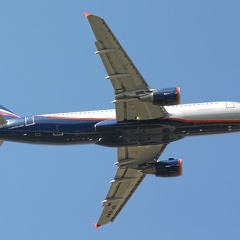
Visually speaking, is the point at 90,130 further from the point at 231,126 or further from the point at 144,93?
the point at 231,126

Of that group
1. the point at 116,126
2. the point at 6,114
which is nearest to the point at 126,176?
the point at 116,126

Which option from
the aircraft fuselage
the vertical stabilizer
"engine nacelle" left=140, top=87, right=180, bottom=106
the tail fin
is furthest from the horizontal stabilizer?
"engine nacelle" left=140, top=87, right=180, bottom=106

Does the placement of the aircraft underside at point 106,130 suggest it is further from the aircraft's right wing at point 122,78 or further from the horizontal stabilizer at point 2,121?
the aircraft's right wing at point 122,78

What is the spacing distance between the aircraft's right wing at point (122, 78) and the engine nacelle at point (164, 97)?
0.74m

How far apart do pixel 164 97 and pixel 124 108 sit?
16.9 ft

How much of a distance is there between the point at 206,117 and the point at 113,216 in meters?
22.0

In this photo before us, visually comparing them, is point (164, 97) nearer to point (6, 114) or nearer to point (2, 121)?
point (2, 121)

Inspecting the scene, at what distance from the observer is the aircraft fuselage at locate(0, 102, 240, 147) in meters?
92.9

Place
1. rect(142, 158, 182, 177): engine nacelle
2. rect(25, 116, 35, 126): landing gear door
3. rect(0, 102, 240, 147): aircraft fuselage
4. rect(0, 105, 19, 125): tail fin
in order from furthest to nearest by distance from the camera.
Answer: rect(142, 158, 182, 177): engine nacelle
rect(0, 105, 19, 125): tail fin
rect(25, 116, 35, 126): landing gear door
rect(0, 102, 240, 147): aircraft fuselage

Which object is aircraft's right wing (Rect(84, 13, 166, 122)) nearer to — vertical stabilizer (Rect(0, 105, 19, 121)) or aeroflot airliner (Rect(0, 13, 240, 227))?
aeroflot airliner (Rect(0, 13, 240, 227))

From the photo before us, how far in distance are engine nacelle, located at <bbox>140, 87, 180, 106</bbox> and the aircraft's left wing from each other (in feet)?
36.9

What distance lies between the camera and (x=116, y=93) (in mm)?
89750

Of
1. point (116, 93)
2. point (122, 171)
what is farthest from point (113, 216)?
point (116, 93)

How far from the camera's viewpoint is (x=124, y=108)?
9138 cm
